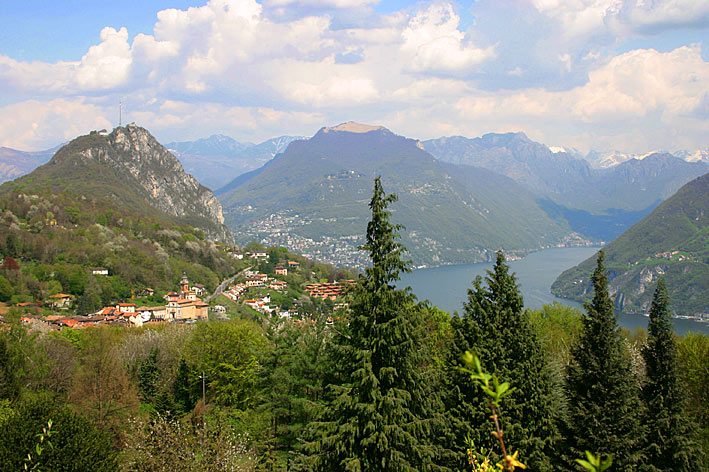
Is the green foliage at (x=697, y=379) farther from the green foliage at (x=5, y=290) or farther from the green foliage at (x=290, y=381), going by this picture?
the green foliage at (x=5, y=290)

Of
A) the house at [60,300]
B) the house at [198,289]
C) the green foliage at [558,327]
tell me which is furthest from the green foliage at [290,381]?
the house at [198,289]

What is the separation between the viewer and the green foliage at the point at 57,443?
11766 mm

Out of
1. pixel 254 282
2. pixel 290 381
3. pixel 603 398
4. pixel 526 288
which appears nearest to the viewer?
pixel 603 398

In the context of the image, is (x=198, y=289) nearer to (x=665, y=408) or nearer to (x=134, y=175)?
(x=665, y=408)

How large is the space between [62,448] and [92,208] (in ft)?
265

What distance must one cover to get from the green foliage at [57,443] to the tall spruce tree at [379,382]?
6.55m

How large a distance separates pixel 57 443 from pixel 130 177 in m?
120

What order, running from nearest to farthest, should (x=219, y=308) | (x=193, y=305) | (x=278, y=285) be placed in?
(x=193, y=305), (x=219, y=308), (x=278, y=285)

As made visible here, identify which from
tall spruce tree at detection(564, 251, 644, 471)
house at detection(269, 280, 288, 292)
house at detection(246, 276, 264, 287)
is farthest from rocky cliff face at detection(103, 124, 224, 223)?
tall spruce tree at detection(564, 251, 644, 471)

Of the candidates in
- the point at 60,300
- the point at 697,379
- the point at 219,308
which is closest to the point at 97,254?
the point at 60,300

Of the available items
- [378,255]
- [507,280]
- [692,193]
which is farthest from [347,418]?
[692,193]

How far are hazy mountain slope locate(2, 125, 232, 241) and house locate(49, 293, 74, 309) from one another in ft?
160

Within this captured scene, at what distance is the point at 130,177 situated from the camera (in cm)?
12038

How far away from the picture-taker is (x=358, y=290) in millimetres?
11109
